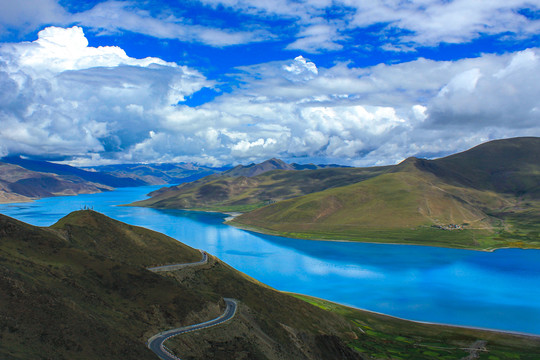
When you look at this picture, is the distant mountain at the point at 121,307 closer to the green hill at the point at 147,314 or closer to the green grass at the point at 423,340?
the green hill at the point at 147,314

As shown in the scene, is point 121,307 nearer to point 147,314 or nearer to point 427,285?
point 147,314

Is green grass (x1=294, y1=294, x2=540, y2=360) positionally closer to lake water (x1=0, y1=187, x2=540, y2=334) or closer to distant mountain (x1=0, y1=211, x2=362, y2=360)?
distant mountain (x1=0, y1=211, x2=362, y2=360)

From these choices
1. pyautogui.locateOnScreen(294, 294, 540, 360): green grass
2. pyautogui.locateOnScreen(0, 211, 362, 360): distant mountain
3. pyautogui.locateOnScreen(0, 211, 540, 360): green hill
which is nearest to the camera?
pyautogui.locateOnScreen(0, 211, 362, 360): distant mountain

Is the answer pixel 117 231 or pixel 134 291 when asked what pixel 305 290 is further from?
pixel 134 291

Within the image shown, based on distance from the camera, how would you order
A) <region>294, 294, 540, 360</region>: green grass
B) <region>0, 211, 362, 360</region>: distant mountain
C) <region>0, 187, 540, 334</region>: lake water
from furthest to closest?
1. <region>0, 187, 540, 334</region>: lake water
2. <region>294, 294, 540, 360</region>: green grass
3. <region>0, 211, 362, 360</region>: distant mountain

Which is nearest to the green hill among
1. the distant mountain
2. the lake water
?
the distant mountain

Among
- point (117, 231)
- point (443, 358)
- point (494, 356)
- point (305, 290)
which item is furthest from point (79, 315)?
point (305, 290)

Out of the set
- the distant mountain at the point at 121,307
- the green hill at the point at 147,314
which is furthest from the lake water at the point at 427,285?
the distant mountain at the point at 121,307

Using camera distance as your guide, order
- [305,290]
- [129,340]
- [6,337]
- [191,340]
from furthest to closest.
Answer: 1. [305,290]
2. [191,340]
3. [129,340]
4. [6,337]
